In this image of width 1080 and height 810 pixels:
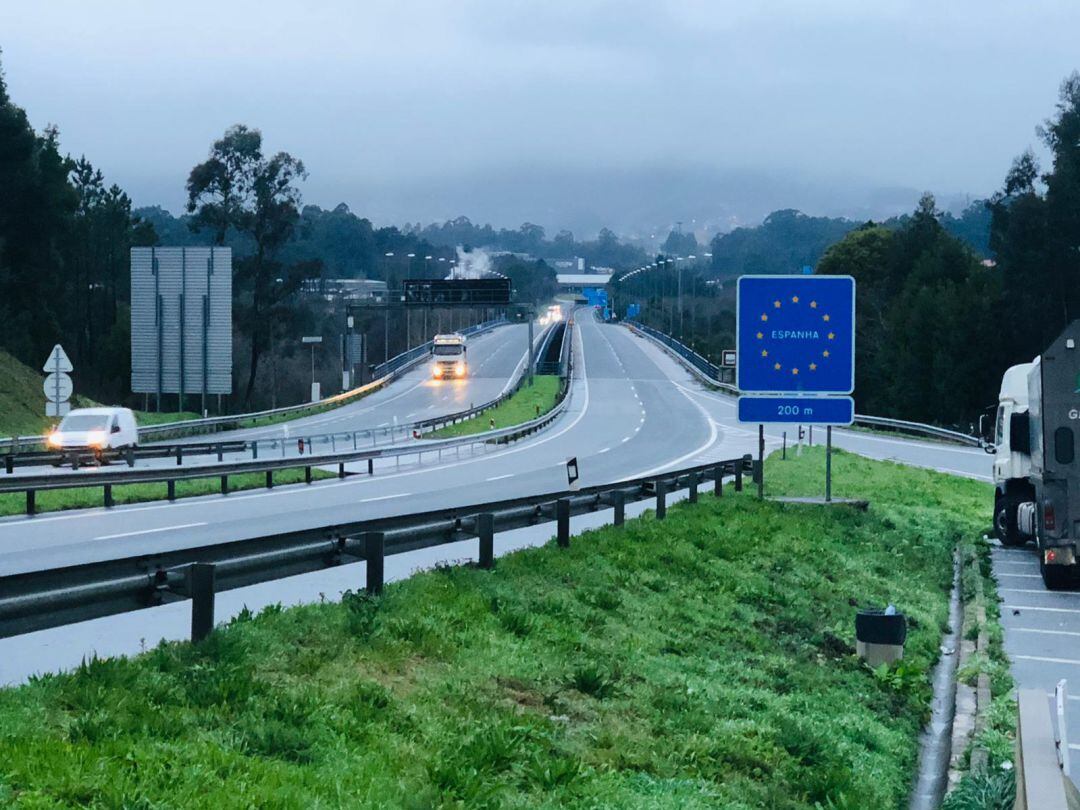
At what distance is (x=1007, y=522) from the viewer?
26.4 metres

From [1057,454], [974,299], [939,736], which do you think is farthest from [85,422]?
[974,299]

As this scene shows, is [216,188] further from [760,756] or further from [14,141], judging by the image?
[760,756]

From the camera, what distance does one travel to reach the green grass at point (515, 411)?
2628 inches

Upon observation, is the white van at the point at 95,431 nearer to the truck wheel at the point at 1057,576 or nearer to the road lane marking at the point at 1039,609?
the truck wheel at the point at 1057,576

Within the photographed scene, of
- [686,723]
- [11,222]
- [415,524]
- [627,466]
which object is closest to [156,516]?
[415,524]

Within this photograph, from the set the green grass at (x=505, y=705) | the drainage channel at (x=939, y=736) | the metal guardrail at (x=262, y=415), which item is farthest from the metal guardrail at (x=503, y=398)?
the green grass at (x=505, y=705)

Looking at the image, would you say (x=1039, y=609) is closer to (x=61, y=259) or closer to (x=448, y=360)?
(x=61, y=259)

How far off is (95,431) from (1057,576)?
94.6ft

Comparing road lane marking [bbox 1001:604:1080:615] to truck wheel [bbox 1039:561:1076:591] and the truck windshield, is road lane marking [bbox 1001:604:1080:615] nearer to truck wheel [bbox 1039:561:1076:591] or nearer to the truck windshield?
truck wheel [bbox 1039:561:1076:591]

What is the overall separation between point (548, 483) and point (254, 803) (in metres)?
33.1

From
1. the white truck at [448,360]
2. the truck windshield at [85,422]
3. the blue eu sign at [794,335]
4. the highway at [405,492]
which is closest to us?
the highway at [405,492]

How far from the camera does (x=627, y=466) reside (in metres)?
48.2

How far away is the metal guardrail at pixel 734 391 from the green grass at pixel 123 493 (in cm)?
1221

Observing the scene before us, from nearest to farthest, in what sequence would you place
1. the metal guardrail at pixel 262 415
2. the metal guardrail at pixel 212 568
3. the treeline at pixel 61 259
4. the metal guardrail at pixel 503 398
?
the metal guardrail at pixel 212 568 → the metal guardrail at pixel 262 415 → the metal guardrail at pixel 503 398 → the treeline at pixel 61 259
